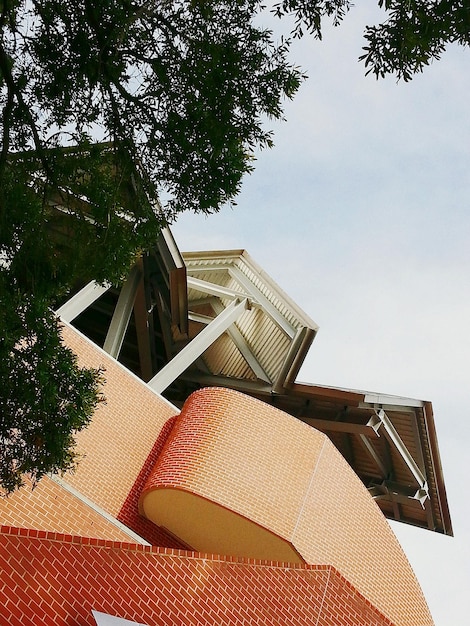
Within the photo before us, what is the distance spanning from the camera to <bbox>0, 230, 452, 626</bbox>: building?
5625 mm

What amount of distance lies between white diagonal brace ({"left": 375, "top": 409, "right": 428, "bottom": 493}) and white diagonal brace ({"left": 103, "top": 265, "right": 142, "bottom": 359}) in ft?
17.7

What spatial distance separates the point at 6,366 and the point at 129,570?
2112 mm

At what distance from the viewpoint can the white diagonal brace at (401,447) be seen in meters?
14.1

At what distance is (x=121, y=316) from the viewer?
14398 millimetres

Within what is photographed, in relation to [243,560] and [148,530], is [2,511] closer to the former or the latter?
[148,530]

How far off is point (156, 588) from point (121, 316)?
911 cm

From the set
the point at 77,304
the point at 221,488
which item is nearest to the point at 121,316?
the point at 77,304

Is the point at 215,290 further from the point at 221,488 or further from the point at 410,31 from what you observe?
the point at 410,31

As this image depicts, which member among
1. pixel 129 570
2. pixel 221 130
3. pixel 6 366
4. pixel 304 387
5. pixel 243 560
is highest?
pixel 304 387

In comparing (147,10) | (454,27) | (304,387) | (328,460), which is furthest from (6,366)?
(304,387)

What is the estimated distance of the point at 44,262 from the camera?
6.67 meters

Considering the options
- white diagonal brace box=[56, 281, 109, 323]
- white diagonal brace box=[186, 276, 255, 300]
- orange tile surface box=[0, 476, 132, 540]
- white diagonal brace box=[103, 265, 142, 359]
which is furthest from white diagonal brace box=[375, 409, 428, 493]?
orange tile surface box=[0, 476, 132, 540]

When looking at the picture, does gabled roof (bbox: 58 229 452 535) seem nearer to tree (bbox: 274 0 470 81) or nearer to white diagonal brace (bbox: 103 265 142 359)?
white diagonal brace (bbox: 103 265 142 359)

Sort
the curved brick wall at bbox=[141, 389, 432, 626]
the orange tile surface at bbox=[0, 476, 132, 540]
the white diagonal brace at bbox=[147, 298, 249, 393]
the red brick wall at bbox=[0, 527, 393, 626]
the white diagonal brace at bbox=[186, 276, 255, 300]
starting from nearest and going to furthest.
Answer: the red brick wall at bbox=[0, 527, 393, 626] < the orange tile surface at bbox=[0, 476, 132, 540] < the curved brick wall at bbox=[141, 389, 432, 626] < the white diagonal brace at bbox=[147, 298, 249, 393] < the white diagonal brace at bbox=[186, 276, 255, 300]
